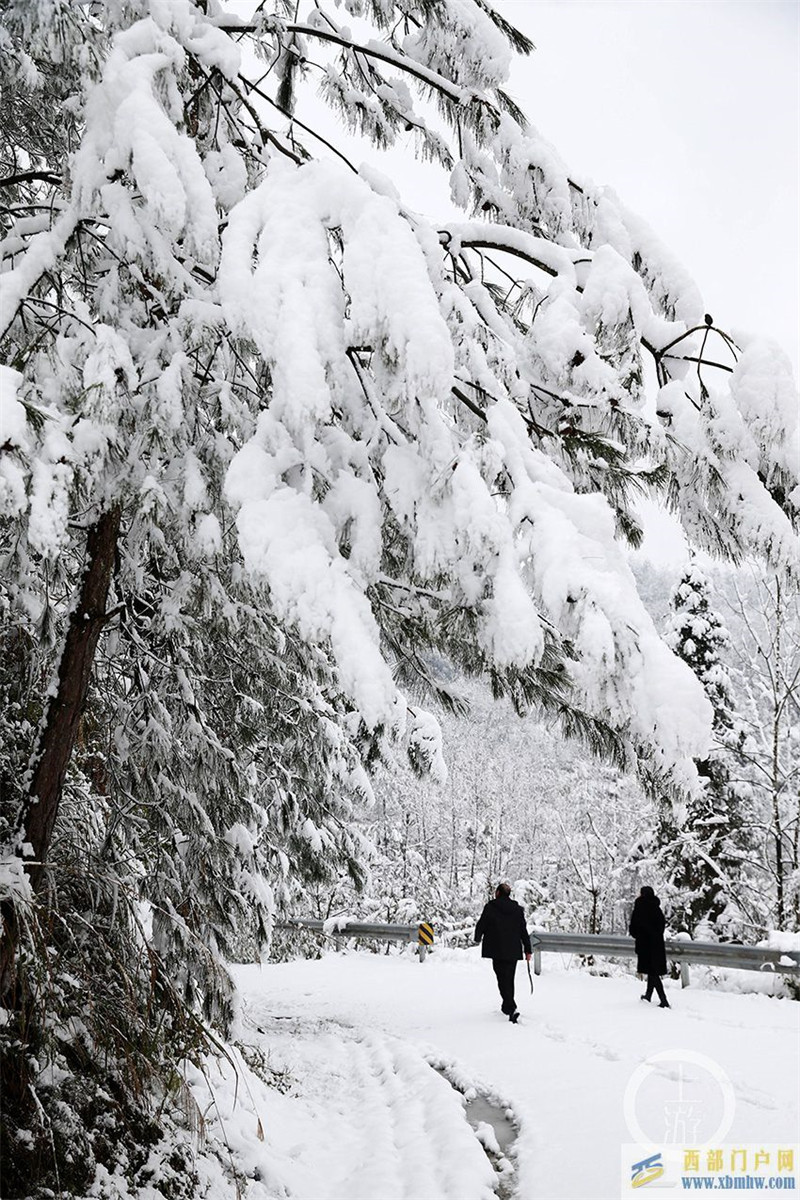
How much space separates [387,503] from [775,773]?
43.3 ft

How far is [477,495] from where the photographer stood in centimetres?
252

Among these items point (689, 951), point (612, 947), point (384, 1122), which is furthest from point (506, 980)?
point (612, 947)

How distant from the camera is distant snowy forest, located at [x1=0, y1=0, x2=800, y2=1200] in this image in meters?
2.44

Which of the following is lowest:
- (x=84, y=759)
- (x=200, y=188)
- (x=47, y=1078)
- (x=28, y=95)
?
(x=47, y=1078)

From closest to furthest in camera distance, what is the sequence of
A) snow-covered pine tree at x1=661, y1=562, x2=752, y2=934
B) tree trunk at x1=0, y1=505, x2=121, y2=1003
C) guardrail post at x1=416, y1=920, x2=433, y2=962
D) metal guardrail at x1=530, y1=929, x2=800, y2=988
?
tree trunk at x1=0, y1=505, x2=121, y2=1003
metal guardrail at x1=530, y1=929, x2=800, y2=988
guardrail post at x1=416, y1=920, x2=433, y2=962
snow-covered pine tree at x1=661, y1=562, x2=752, y2=934

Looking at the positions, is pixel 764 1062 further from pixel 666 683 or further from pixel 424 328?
pixel 424 328

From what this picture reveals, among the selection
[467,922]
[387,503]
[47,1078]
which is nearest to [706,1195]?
[47,1078]

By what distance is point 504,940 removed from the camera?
963 centimetres

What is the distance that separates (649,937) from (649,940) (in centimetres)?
3

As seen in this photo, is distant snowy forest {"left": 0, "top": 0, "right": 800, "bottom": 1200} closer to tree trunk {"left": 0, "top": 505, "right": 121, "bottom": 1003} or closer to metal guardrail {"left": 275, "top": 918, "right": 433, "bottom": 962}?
tree trunk {"left": 0, "top": 505, "right": 121, "bottom": 1003}

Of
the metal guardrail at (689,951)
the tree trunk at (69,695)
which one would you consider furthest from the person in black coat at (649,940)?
the tree trunk at (69,695)

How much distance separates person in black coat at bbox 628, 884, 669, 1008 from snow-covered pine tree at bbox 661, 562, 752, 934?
803cm

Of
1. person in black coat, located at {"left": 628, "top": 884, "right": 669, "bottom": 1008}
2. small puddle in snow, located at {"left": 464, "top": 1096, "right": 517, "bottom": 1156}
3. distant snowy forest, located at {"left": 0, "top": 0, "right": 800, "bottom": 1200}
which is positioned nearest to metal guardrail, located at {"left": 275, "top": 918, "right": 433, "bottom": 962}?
person in black coat, located at {"left": 628, "top": 884, "right": 669, "bottom": 1008}

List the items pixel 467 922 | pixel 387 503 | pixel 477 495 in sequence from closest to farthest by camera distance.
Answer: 1. pixel 477 495
2. pixel 387 503
3. pixel 467 922
